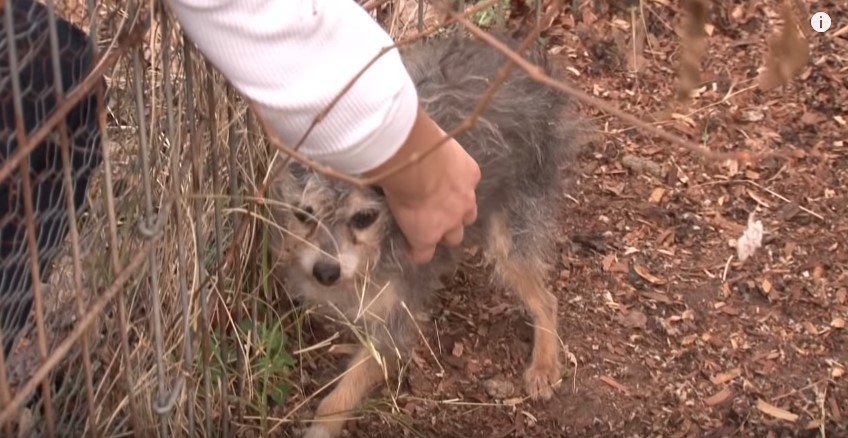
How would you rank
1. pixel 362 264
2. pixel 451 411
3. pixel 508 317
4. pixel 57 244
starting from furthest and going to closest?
pixel 508 317 → pixel 451 411 → pixel 362 264 → pixel 57 244

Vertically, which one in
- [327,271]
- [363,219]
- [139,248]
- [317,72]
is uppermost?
[317,72]

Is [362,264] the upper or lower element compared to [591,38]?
upper

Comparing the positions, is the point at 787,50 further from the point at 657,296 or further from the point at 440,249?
the point at 657,296

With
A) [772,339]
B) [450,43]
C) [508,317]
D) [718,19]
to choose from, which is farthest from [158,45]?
[718,19]

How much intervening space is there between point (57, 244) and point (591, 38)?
3.13 m

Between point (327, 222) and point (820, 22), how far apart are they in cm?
267

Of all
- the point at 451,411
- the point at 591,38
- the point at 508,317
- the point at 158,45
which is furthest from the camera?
the point at 591,38

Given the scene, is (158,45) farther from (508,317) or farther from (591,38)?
(591,38)

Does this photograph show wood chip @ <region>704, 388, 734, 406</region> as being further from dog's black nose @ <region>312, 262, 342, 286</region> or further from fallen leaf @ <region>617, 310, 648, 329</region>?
dog's black nose @ <region>312, 262, 342, 286</region>

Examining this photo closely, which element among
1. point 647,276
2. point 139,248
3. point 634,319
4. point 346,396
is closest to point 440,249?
point 346,396

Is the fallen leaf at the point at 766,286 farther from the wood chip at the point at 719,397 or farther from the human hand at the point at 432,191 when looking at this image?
the human hand at the point at 432,191

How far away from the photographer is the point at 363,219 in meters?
3.02

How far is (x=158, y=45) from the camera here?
2.55 metres

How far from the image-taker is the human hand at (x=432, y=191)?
1.94 m
